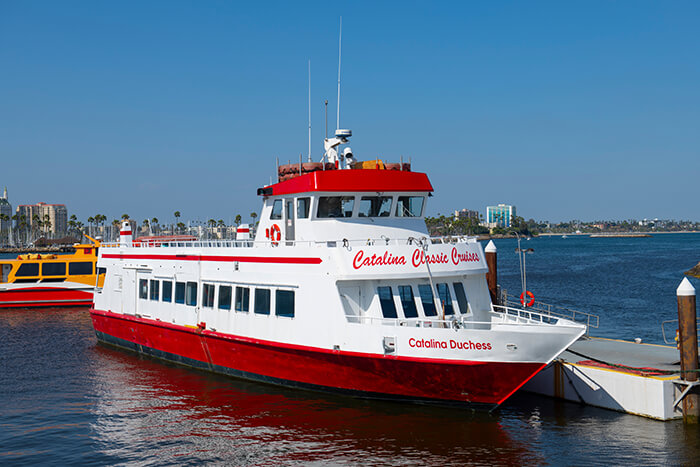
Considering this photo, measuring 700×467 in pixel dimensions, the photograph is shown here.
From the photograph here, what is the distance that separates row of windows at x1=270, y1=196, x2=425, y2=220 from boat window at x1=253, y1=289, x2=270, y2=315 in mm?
2341

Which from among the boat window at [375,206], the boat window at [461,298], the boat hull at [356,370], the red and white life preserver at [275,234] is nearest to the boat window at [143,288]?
the boat hull at [356,370]

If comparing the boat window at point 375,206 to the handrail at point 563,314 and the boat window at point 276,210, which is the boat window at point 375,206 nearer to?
the boat window at point 276,210

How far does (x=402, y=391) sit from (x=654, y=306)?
29571 millimetres

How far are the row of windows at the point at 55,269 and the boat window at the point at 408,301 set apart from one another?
32141mm

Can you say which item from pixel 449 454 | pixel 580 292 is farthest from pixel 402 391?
pixel 580 292

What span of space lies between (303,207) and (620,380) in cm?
933

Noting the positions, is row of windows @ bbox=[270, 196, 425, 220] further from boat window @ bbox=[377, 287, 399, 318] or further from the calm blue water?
the calm blue water

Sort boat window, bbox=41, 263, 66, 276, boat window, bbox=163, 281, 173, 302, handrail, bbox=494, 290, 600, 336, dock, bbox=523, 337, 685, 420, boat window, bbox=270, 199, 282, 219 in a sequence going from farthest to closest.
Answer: boat window, bbox=41, 263, 66, 276 < boat window, bbox=163, 281, 173, 302 < boat window, bbox=270, 199, 282, 219 < handrail, bbox=494, 290, 600, 336 < dock, bbox=523, 337, 685, 420

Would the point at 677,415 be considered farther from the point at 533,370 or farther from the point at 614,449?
the point at 533,370

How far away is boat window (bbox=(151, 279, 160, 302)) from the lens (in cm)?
2236

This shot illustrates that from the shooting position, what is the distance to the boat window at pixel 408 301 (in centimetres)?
1611

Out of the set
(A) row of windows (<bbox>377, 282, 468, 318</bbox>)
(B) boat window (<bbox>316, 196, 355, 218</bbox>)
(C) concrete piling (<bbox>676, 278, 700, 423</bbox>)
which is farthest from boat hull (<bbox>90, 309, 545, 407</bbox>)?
(B) boat window (<bbox>316, 196, 355, 218</bbox>)

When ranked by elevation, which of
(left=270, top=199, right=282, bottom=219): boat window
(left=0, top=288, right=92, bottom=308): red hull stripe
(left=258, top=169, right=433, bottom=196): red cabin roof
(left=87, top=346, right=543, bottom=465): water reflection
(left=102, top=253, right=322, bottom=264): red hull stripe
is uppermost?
(left=258, top=169, right=433, bottom=196): red cabin roof

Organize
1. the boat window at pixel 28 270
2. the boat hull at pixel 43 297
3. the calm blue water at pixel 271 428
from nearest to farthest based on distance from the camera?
1. the calm blue water at pixel 271 428
2. the boat hull at pixel 43 297
3. the boat window at pixel 28 270
